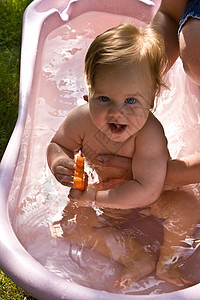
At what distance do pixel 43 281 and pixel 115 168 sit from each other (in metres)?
0.51

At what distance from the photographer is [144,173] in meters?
1.47

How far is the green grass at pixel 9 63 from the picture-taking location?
2256mm

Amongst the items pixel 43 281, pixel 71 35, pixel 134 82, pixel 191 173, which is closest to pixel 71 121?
pixel 134 82

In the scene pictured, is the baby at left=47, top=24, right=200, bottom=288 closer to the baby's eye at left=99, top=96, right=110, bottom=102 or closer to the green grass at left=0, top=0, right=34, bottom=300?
the baby's eye at left=99, top=96, right=110, bottom=102

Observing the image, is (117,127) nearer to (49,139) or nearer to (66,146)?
(66,146)

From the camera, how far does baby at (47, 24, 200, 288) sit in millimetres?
1333

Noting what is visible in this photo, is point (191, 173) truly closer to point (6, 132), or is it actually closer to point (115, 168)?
point (115, 168)

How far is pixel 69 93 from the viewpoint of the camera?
7.34 feet

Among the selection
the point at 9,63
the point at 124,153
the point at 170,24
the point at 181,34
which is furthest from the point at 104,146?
the point at 9,63

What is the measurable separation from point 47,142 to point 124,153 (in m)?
0.52

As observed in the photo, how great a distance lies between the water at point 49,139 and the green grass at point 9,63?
0.79 feet

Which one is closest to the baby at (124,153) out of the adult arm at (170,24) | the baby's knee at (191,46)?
the baby's knee at (191,46)

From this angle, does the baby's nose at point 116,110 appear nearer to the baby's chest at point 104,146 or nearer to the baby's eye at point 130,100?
the baby's eye at point 130,100

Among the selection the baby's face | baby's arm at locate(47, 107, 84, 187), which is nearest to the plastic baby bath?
baby's arm at locate(47, 107, 84, 187)
